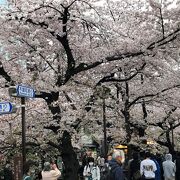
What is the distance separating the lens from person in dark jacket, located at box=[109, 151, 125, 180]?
7.41m

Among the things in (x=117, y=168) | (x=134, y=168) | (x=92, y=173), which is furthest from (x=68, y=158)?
(x=117, y=168)

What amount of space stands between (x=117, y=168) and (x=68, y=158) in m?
6.95

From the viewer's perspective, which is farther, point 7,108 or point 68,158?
point 68,158

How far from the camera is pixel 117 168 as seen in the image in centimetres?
745

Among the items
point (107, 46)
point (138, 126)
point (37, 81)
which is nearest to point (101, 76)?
point (107, 46)

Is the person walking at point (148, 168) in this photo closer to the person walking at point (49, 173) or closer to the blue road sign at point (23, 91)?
the person walking at point (49, 173)

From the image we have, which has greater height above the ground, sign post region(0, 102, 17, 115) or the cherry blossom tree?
the cherry blossom tree

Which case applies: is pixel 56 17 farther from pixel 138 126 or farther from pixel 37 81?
pixel 138 126

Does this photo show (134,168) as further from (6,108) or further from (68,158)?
(6,108)

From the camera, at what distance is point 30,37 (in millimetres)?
13625

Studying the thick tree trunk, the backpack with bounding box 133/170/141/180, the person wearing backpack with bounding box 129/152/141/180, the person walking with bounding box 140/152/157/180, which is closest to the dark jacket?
the person walking with bounding box 140/152/157/180

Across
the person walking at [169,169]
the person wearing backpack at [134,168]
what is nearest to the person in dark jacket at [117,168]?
the person wearing backpack at [134,168]

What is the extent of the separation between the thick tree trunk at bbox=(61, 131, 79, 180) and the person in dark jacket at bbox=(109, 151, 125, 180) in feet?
21.9

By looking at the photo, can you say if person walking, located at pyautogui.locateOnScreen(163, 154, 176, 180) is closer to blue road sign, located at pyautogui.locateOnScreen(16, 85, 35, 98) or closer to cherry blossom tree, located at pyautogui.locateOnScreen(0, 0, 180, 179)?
cherry blossom tree, located at pyautogui.locateOnScreen(0, 0, 180, 179)
